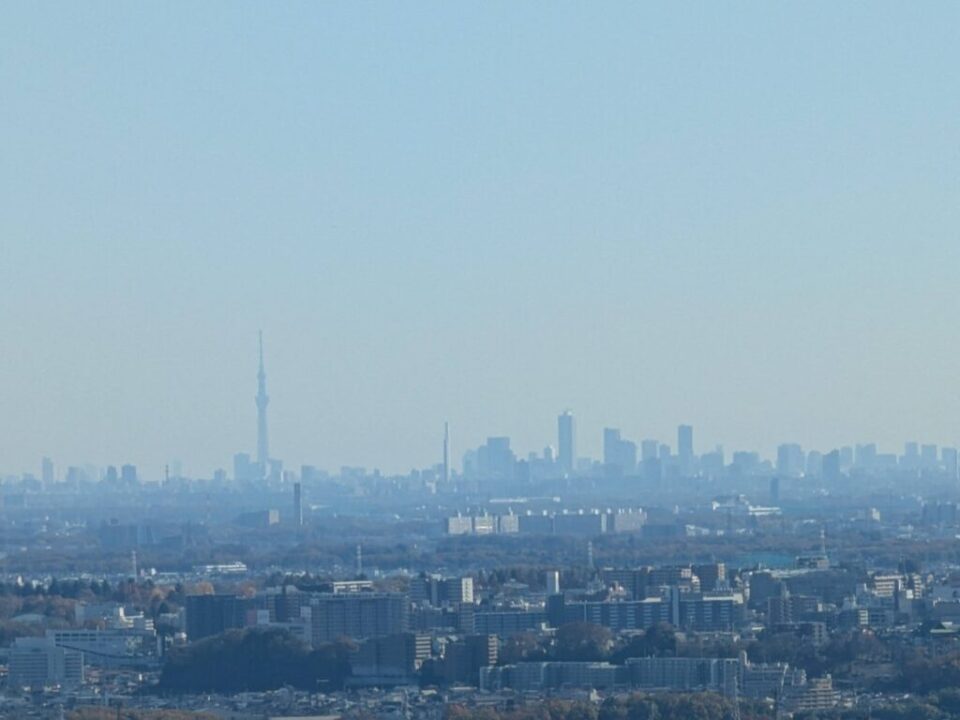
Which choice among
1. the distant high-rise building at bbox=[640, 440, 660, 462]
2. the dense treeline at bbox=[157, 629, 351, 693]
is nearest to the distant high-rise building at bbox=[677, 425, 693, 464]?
the distant high-rise building at bbox=[640, 440, 660, 462]

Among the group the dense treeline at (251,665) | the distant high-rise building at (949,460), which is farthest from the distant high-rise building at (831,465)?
the dense treeline at (251,665)

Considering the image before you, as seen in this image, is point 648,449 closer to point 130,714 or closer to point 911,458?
point 911,458

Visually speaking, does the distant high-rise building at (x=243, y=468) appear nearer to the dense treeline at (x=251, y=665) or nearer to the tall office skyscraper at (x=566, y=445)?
the tall office skyscraper at (x=566, y=445)

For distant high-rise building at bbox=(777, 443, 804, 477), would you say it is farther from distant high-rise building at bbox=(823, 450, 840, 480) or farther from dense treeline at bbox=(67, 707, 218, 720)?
dense treeline at bbox=(67, 707, 218, 720)

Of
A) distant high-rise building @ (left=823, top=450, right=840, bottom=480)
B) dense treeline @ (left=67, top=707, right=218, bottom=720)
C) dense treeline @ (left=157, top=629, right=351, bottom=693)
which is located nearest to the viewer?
dense treeline @ (left=67, top=707, right=218, bottom=720)

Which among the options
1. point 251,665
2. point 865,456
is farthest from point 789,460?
point 251,665

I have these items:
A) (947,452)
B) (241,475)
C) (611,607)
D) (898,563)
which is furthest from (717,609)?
(241,475)

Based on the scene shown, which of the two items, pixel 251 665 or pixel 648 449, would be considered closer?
pixel 251 665

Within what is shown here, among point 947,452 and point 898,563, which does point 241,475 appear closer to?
point 947,452
